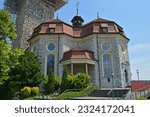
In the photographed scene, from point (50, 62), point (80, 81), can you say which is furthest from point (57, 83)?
point (50, 62)

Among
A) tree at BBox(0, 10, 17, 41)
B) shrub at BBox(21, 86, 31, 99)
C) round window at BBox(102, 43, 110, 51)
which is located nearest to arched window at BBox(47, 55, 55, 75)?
round window at BBox(102, 43, 110, 51)

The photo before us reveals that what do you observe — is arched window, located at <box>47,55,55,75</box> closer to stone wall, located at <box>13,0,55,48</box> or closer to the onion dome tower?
stone wall, located at <box>13,0,55,48</box>

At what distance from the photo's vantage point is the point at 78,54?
92.6 ft

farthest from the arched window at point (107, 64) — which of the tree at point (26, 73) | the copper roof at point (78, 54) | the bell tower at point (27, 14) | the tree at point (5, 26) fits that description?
the tree at point (5, 26)

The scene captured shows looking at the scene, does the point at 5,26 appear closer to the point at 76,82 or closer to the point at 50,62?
the point at 76,82

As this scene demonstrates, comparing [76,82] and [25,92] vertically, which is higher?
[76,82]

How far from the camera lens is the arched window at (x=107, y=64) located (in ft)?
93.9

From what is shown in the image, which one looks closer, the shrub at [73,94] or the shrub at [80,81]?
the shrub at [73,94]

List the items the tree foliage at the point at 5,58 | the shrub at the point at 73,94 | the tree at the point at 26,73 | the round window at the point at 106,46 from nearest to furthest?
the tree foliage at the point at 5,58, the shrub at the point at 73,94, the tree at the point at 26,73, the round window at the point at 106,46

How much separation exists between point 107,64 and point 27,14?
16.0 m

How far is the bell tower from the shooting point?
3466 cm

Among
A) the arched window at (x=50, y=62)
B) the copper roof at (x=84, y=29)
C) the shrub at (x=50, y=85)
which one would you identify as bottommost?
the shrub at (x=50, y=85)

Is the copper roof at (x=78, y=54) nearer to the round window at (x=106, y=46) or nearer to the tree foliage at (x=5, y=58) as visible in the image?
the round window at (x=106, y=46)

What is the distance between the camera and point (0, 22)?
1516cm
